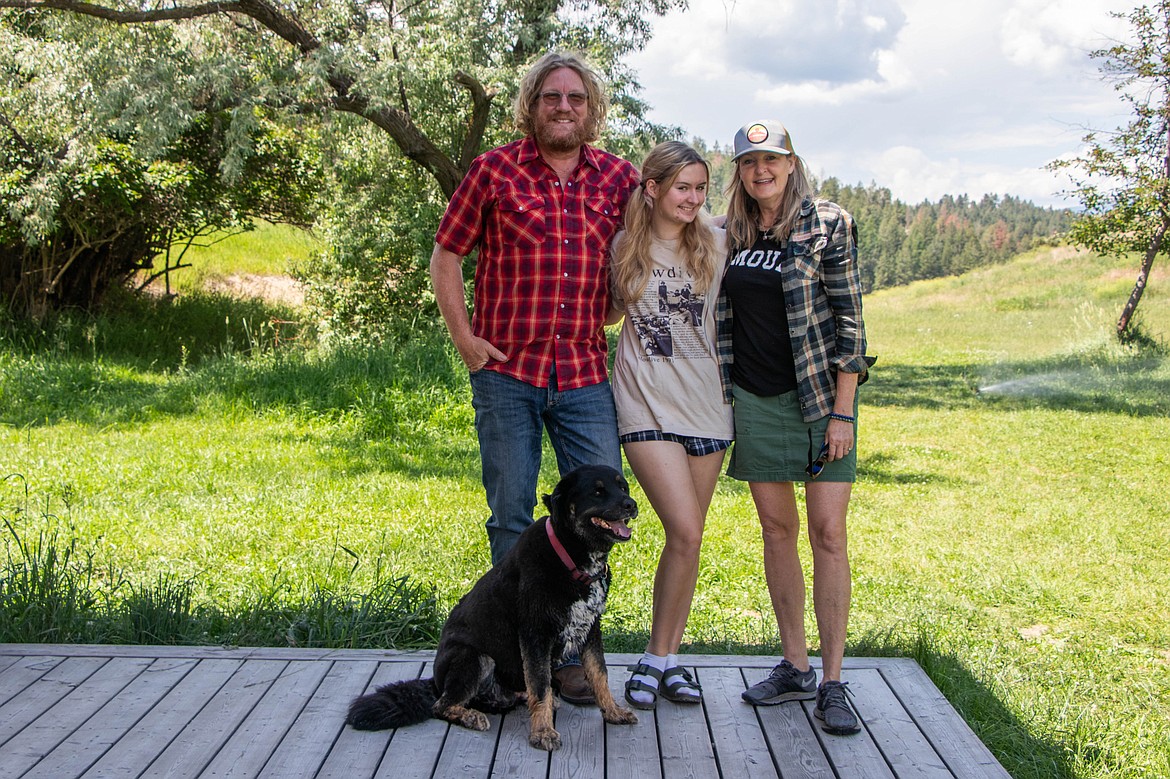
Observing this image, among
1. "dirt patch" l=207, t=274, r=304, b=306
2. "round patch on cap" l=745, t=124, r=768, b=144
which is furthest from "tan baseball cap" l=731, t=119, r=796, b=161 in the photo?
"dirt patch" l=207, t=274, r=304, b=306

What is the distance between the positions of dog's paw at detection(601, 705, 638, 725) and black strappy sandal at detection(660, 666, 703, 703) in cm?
21

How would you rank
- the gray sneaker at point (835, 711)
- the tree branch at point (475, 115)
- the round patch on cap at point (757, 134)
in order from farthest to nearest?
the tree branch at point (475, 115) < the round patch on cap at point (757, 134) < the gray sneaker at point (835, 711)

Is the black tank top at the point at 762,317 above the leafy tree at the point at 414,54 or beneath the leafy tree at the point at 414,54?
beneath

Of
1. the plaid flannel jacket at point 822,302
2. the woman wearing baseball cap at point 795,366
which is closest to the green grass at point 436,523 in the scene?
the woman wearing baseball cap at point 795,366

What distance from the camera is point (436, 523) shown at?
641 cm

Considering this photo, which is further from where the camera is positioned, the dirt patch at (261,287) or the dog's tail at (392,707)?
the dirt patch at (261,287)

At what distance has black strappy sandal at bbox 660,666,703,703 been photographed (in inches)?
129

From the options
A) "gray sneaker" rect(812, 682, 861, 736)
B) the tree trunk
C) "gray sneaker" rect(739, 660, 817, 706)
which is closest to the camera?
"gray sneaker" rect(812, 682, 861, 736)

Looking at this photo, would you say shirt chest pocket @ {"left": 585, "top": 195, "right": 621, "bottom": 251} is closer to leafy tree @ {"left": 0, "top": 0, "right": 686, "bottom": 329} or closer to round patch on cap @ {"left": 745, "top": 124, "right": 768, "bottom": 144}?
round patch on cap @ {"left": 745, "top": 124, "right": 768, "bottom": 144}

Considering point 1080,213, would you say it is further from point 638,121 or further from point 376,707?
point 376,707

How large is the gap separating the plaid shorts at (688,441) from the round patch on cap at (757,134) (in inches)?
38.7

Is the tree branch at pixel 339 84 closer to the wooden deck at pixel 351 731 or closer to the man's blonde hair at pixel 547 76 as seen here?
the man's blonde hair at pixel 547 76

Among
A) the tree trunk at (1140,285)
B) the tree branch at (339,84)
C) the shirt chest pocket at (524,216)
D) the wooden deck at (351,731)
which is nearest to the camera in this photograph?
the wooden deck at (351,731)

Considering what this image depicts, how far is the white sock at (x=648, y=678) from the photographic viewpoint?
325 centimetres
